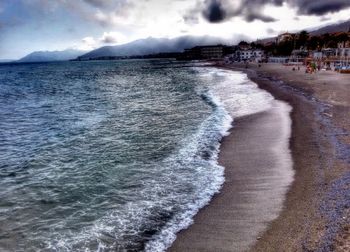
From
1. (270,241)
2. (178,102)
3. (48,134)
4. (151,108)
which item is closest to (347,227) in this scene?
(270,241)

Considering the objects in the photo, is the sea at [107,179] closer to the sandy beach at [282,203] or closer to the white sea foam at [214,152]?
the white sea foam at [214,152]

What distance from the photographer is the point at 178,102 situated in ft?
138

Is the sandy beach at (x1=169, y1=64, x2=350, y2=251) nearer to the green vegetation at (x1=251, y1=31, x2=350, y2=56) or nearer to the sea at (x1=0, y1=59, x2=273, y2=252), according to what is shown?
the sea at (x1=0, y1=59, x2=273, y2=252)

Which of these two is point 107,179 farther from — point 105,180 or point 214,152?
point 214,152

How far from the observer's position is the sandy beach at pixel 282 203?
9844 mm

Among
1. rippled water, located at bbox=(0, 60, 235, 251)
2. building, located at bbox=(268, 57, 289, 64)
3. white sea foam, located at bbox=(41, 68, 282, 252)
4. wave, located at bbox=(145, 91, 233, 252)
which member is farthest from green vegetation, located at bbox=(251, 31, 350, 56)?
white sea foam, located at bbox=(41, 68, 282, 252)

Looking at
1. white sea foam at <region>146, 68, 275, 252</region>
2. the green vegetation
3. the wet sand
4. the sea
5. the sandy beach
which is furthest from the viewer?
the green vegetation

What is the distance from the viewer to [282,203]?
12359 mm

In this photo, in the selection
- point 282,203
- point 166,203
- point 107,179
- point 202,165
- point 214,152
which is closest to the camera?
point 282,203

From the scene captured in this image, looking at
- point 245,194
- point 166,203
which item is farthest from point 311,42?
point 166,203

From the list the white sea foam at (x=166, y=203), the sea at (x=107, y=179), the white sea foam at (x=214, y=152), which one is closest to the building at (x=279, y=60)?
the white sea foam at (x=214, y=152)

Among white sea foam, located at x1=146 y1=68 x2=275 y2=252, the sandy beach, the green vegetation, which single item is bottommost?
white sea foam, located at x1=146 y1=68 x2=275 y2=252

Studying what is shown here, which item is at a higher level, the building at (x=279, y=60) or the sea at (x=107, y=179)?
the building at (x=279, y=60)

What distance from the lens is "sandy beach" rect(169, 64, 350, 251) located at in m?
9.84
